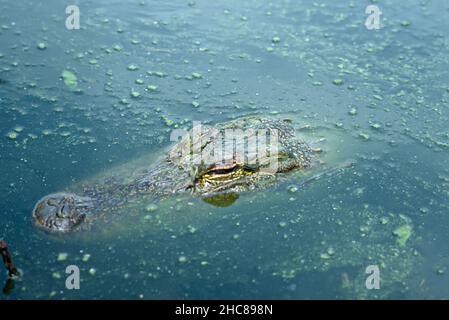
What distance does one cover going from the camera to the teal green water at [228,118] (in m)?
4.82

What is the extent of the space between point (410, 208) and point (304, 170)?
125cm

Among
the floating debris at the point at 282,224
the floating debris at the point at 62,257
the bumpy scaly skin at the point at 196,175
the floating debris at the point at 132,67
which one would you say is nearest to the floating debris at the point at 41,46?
the floating debris at the point at 132,67

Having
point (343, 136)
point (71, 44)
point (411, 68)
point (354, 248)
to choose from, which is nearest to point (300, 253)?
point (354, 248)

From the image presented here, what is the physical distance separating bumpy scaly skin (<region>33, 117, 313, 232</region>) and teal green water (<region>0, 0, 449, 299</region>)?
15cm

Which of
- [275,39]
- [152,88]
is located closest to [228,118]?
[152,88]

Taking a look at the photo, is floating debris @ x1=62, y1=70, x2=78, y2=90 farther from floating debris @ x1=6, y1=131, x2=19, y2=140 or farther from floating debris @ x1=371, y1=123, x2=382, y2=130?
floating debris @ x1=371, y1=123, x2=382, y2=130

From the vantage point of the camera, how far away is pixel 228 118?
6848mm

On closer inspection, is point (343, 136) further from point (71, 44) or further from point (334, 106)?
point (71, 44)

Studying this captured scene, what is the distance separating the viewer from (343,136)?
6.55 metres

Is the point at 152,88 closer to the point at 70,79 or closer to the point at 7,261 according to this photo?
the point at 70,79

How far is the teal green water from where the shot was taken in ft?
15.8

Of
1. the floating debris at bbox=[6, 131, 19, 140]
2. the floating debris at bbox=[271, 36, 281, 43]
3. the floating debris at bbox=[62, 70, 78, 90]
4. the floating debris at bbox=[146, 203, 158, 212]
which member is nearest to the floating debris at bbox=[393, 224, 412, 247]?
the floating debris at bbox=[146, 203, 158, 212]

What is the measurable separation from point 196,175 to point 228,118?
1829mm

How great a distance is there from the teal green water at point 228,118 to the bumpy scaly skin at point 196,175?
0.48 feet
